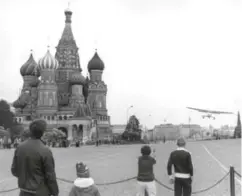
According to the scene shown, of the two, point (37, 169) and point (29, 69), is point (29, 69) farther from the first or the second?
point (37, 169)

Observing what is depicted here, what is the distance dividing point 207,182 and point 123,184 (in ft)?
8.79

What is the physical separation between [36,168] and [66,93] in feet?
315

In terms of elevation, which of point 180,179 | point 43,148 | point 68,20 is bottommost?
point 180,179

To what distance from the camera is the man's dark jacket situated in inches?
221

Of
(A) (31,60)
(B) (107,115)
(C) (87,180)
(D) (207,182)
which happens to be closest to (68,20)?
(A) (31,60)

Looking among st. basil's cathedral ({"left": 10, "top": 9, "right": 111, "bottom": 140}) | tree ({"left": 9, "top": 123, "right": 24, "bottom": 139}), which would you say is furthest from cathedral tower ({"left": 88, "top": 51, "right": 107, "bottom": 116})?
tree ({"left": 9, "top": 123, "right": 24, "bottom": 139})

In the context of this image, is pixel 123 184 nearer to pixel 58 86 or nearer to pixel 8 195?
pixel 8 195

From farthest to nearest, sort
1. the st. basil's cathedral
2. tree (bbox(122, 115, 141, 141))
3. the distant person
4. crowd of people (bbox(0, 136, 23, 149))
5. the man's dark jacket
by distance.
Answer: the st. basil's cathedral, tree (bbox(122, 115, 141, 141)), crowd of people (bbox(0, 136, 23, 149)), the distant person, the man's dark jacket

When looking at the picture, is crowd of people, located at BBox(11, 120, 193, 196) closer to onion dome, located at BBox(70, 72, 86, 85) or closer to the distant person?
the distant person

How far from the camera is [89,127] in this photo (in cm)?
8906

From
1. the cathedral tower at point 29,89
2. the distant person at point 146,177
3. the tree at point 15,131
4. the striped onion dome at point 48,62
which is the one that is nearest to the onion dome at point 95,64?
the striped onion dome at point 48,62

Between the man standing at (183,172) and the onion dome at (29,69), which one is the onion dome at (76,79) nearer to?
the onion dome at (29,69)

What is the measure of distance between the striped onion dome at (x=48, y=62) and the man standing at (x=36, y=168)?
90.9 m

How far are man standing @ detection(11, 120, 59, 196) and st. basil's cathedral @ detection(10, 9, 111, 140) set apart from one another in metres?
82.3
